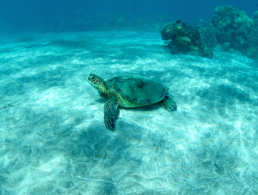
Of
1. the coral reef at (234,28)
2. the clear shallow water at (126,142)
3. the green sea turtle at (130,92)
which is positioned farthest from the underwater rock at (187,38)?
the green sea turtle at (130,92)

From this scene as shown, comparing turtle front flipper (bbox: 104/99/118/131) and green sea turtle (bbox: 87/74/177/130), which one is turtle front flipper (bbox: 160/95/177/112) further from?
turtle front flipper (bbox: 104/99/118/131)

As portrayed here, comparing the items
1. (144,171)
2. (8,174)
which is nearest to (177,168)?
(144,171)

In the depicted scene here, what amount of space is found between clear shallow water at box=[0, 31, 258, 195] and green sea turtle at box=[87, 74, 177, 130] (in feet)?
1.37

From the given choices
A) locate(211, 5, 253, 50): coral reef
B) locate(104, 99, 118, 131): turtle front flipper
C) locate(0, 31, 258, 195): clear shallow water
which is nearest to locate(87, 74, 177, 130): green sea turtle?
locate(104, 99, 118, 131): turtle front flipper

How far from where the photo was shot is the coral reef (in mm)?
19641

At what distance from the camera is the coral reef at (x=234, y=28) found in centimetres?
1964

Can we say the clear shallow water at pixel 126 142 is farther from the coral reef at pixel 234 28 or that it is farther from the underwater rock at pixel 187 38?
the coral reef at pixel 234 28

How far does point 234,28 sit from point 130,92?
2193 cm

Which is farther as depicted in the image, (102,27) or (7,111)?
(102,27)

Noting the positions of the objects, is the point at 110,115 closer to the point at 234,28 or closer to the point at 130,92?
the point at 130,92

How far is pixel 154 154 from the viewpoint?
13.5 ft

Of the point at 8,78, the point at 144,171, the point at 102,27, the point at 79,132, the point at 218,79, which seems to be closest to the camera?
the point at 144,171

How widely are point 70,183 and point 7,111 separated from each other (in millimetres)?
4329

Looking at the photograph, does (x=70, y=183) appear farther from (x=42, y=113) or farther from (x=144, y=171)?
(x=42, y=113)
